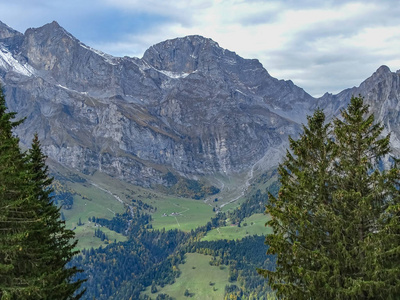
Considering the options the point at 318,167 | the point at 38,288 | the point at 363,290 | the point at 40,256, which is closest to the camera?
the point at 38,288

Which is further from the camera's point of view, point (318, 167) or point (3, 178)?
point (318, 167)

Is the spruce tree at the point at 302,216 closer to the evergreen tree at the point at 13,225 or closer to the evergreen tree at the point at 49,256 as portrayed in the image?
the evergreen tree at the point at 49,256

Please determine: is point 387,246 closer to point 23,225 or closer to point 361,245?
point 361,245

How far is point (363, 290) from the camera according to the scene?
1936cm

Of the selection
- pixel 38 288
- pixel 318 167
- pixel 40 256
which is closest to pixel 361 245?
pixel 318 167

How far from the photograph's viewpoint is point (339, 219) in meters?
20.9

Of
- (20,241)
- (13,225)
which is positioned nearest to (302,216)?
(20,241)

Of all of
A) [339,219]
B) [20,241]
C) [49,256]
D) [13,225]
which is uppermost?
[339,219]

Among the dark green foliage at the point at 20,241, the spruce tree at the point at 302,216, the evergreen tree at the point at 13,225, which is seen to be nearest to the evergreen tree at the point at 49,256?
the dark green foliage at the point at 20,241

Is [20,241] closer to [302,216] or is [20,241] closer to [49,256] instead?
[49,256]

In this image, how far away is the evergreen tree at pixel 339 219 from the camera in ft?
64.2

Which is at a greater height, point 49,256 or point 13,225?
point 13,225

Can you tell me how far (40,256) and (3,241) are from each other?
3233mm

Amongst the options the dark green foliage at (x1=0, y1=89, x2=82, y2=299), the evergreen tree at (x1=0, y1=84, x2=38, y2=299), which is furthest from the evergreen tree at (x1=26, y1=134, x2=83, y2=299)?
the evergreen tree at (x1=0, y1=84, x2=38, y2=299)
